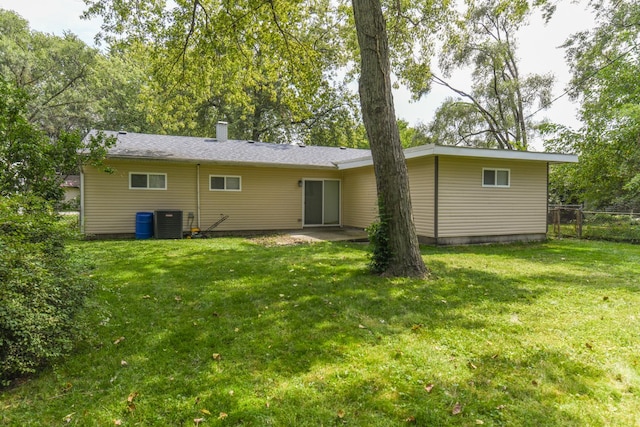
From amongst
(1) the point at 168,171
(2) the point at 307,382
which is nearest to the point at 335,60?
(1) the point at 168,171

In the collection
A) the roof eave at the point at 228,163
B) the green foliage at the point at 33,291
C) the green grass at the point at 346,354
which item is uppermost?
the roof eave at the point at 228,163

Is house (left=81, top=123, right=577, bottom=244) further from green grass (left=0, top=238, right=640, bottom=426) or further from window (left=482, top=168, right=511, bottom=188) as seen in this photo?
green grass (left=0, top=238, right=640, bottom=426)

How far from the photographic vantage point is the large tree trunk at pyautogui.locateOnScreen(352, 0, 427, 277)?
218 inches

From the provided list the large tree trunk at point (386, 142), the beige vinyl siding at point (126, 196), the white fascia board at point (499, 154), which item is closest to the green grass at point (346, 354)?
the large tree trunk at point (386, 142)

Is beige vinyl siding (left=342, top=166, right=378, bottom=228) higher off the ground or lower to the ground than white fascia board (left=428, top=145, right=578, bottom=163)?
lower

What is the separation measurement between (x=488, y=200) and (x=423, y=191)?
1.97 meters

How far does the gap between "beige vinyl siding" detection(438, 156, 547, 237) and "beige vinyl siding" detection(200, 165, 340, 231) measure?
5.06 m

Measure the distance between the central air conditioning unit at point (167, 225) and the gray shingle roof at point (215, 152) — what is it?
159 cm

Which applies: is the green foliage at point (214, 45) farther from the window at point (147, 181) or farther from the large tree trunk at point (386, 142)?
the large tree trunk at point (386, 142)

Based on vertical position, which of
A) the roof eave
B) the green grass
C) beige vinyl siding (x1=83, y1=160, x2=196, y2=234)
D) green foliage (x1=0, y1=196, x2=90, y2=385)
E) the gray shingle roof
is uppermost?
the gray shingle roof

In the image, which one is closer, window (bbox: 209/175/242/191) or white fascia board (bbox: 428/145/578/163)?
white fascia board (bbox: 428/145/578/163)

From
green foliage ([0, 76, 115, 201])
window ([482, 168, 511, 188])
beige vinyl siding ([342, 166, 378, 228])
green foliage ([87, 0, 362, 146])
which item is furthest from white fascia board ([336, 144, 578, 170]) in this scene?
green foliage ([0, 76, 115, 201])

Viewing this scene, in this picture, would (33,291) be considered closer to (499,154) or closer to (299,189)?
(499,154)

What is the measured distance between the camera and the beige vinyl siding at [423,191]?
9.36 meters
